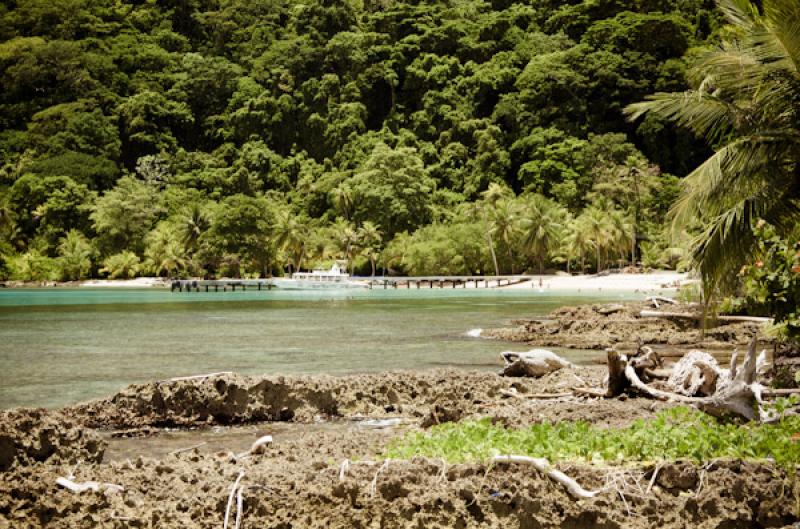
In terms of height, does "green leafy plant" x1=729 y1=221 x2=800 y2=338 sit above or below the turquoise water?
above

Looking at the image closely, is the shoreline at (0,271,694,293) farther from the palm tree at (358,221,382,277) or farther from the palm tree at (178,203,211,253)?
the palm tree at (178,203,211,253)

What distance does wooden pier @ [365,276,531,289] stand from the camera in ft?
225

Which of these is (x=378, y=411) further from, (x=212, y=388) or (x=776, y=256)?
(x=776, y=256)

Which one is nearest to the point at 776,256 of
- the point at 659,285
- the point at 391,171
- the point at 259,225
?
the point at 659,285

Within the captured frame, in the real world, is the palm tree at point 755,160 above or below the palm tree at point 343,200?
below

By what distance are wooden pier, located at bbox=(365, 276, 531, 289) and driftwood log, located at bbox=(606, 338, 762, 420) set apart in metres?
57.0

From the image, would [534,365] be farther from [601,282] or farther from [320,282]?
[320,282]

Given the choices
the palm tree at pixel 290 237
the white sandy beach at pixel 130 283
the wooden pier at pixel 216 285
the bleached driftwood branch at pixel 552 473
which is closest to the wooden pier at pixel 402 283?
the wooden pier at pixel 216 285

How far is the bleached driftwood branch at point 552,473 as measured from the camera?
5668 mm

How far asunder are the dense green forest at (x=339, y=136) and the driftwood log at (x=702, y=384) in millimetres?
58874

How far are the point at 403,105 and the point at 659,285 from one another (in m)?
59.2

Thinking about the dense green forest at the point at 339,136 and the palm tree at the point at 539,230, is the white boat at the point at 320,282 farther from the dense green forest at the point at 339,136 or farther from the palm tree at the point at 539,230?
the palm tree at the point at 539,230

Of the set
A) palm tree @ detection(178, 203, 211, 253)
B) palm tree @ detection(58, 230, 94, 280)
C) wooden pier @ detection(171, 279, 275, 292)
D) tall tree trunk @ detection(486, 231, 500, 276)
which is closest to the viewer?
wooden pier @ detection(171, 279, 275, 292)

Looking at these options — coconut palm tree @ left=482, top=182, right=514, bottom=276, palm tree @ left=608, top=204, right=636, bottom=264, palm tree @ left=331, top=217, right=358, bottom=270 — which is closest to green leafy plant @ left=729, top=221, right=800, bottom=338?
palm tree @ left=608, top=204, right=636, bottom=264
